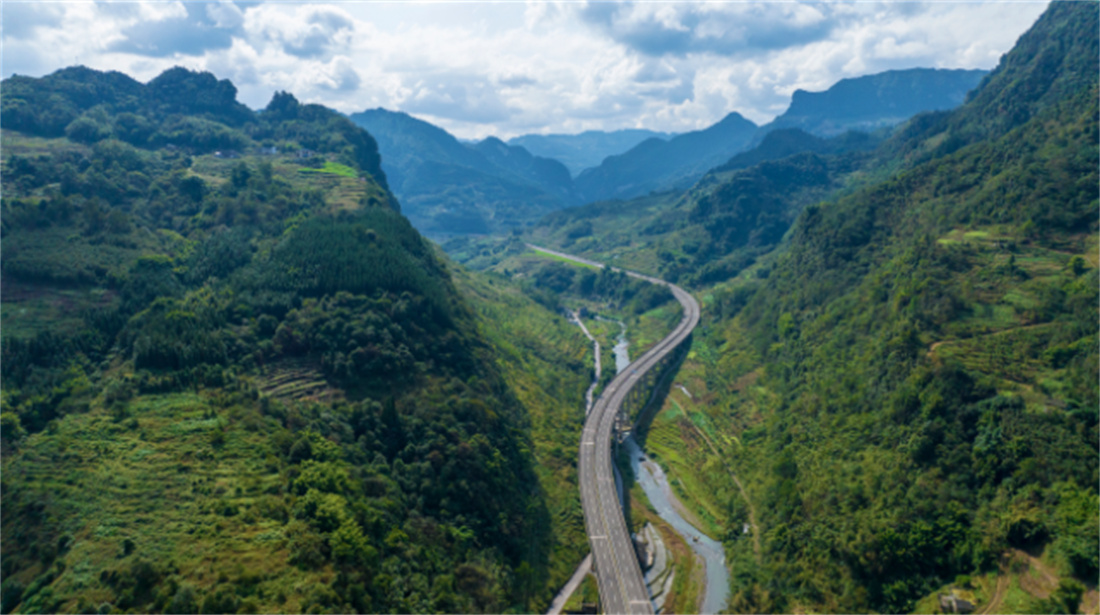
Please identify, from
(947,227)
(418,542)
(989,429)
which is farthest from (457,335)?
(947,227)

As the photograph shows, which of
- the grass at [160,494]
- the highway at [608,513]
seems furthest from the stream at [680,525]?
the grass at [160,494]

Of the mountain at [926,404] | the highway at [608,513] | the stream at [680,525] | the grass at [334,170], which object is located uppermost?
the grass at [334,170]

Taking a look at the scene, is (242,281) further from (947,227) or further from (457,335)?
(947,227)

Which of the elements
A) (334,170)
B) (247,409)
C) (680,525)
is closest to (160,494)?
(247,409)

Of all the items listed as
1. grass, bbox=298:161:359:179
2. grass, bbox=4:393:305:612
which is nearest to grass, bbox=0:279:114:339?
grass, bbox=4:393:305:612

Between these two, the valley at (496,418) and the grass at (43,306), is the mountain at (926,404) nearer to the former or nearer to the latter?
the valley at (496,418)
